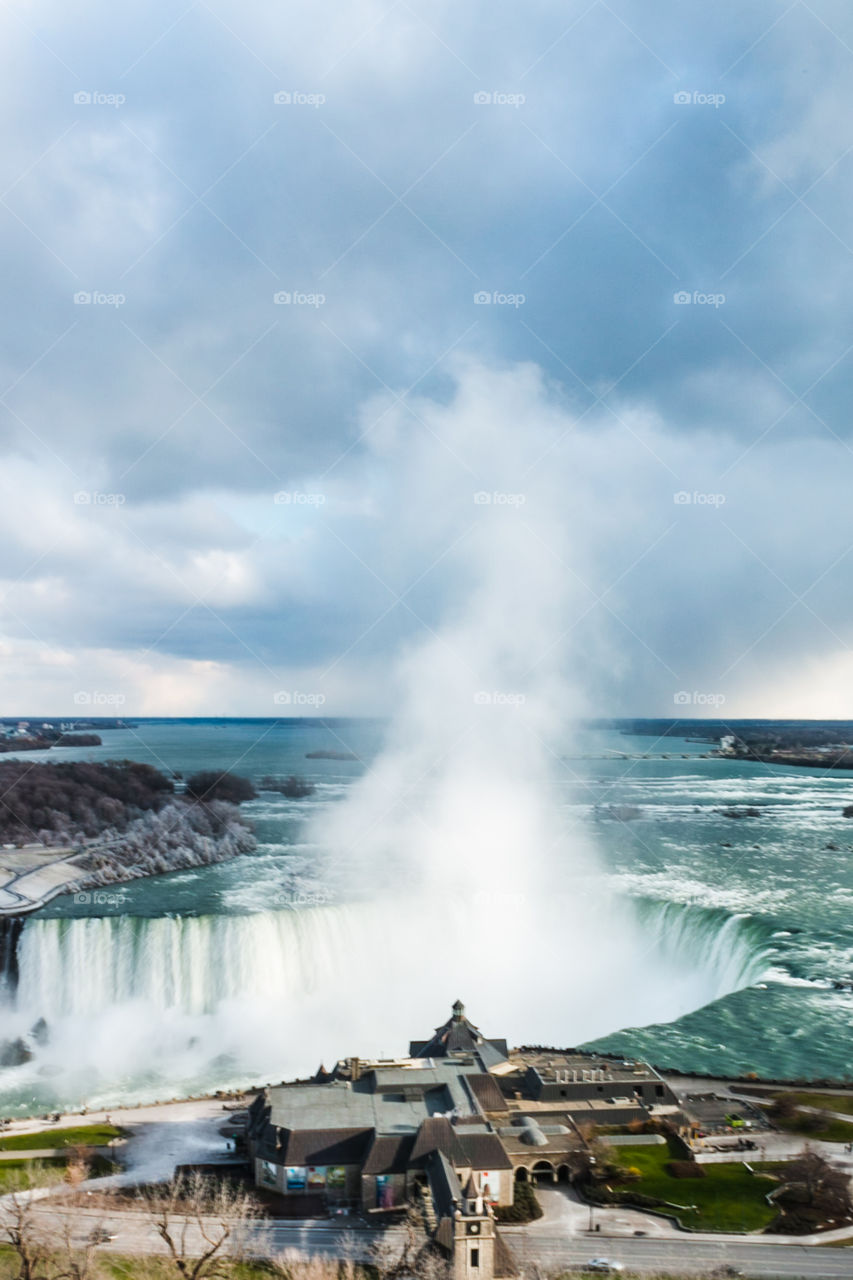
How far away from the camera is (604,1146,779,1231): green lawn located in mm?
20375

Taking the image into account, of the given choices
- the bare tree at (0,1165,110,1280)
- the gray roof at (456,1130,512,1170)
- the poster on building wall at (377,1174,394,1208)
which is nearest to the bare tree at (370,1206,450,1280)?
the poster on building wall at (377,1174,394,1208)

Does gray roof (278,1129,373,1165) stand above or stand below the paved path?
below

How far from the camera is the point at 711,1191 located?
2167cm

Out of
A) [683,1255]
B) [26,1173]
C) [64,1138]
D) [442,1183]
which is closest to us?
[683,1255]

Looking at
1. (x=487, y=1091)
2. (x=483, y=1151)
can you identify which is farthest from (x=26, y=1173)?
(x=487, y=1091)

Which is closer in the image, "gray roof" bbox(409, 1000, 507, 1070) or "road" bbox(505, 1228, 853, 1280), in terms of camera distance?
"road" bbox(505, 1228, 853, 1280)

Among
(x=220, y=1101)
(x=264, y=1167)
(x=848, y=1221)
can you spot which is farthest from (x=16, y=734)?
(x=848, y=1221)

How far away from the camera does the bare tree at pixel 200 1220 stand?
18453mm

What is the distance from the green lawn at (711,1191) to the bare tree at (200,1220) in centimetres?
940

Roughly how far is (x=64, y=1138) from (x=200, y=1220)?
9554 mm

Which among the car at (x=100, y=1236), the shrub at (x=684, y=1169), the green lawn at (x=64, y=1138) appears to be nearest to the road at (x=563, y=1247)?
the car at (x=100, y=1236)

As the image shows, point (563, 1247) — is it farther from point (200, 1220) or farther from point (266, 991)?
point (266, 991)

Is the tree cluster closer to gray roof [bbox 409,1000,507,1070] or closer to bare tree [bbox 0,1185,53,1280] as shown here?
gray roof [bbox 409,1000,507,1070]

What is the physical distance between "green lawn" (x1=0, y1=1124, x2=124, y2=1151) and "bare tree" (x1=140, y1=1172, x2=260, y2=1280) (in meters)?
4.63
